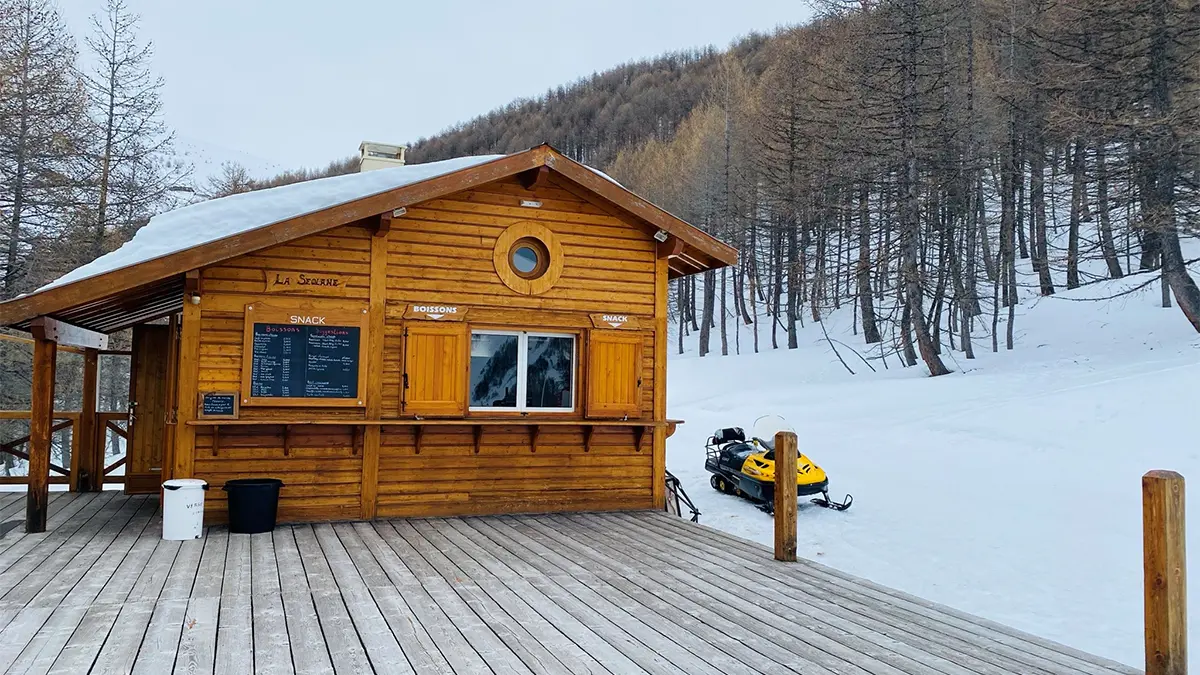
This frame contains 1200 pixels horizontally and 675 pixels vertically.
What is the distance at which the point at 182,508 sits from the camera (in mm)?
6137

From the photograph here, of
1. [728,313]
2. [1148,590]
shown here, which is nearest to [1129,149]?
[1148,590]

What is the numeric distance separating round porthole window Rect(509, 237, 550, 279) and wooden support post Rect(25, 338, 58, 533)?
3.92 metres

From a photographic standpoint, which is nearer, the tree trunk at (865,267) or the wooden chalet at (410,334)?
the wooden chalet at (410,334)

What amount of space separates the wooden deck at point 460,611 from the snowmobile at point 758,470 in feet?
15.5

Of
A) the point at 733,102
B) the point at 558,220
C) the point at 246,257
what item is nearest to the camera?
the point at 246,257

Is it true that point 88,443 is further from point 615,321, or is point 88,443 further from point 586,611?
point 586,611

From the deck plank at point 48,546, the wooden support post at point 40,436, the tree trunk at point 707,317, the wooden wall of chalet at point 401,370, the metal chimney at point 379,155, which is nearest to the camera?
the deck plank at point 48,546

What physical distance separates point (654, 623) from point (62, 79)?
18017 mm

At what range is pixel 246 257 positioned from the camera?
22.5 ft

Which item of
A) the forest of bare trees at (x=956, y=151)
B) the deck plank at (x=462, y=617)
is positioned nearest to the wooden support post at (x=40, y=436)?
the deck plank at (x=462, y=617)

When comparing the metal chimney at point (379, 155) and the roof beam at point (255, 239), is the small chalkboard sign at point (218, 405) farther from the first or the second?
the metal chimney at point (379, 155)

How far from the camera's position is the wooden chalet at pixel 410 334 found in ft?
21.9

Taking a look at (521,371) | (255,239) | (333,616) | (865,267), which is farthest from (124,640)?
(865,267)

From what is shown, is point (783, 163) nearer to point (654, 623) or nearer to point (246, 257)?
point (246, 257)
